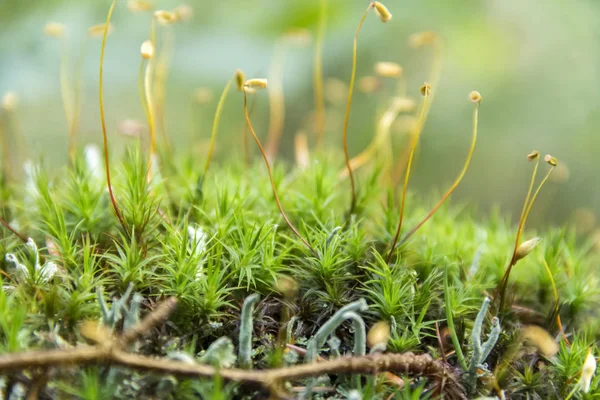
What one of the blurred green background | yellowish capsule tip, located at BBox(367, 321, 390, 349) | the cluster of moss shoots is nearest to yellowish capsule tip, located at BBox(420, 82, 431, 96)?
the cluster of moss shoots

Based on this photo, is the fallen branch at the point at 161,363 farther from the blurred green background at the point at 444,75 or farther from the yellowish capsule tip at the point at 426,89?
the blurred green background at the point at 444,75

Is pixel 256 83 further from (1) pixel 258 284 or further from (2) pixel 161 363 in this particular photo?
(2) pixel 161 363

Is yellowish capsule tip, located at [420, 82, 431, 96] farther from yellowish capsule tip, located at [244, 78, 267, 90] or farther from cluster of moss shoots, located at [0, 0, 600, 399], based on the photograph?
yellowish capsule tip, located at [244, 78, 267, 90]

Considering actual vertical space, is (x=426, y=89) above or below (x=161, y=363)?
above

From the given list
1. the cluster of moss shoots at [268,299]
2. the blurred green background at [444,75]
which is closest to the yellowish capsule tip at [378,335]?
the cluster of moss shoots at [268,299]

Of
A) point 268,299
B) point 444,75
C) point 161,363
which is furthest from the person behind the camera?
point 444,75

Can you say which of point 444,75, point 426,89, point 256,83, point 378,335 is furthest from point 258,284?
point 444,75

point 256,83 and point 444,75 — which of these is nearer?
point 256,83
